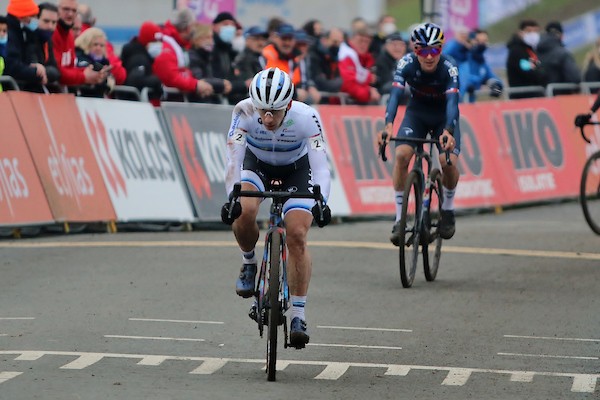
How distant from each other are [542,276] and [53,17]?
5654 millimetres

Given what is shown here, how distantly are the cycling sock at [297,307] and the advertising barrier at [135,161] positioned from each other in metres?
7.42

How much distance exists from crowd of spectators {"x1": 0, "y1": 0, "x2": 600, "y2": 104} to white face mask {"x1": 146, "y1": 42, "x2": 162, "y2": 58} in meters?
0.01

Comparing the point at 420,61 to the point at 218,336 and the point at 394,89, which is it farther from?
the point at 218,336

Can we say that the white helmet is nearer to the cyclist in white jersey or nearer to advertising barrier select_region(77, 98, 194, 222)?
the cyclist in white jersey

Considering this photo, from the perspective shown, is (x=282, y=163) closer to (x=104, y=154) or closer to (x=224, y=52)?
(x=104, y=154)

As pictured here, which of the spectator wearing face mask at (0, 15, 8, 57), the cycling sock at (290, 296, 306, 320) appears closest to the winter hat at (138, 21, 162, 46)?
the spectator wearing face mask at (0, 15, 8, 57)

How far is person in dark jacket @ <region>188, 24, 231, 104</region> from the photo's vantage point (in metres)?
18.5

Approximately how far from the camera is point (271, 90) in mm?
9078

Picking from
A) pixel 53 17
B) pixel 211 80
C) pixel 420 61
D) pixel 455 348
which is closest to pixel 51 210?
pixel 53 17

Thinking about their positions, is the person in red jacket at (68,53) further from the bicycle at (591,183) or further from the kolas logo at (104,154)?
the bicycle at (591,183)

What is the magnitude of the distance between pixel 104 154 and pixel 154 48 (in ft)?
5.82

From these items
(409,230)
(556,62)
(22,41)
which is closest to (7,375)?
(409,230)

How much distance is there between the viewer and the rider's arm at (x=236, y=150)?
9.48 meters

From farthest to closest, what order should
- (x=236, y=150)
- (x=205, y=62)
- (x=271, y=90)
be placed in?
(x=205, y=62) < (x=236, y=150) < (x=271, y=90)
